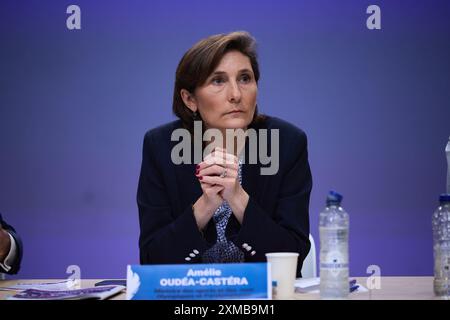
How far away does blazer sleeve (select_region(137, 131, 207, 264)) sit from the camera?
7.58 feet

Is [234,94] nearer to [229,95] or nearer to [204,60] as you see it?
[229,95]

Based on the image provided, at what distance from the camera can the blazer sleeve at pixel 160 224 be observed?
7.58ft

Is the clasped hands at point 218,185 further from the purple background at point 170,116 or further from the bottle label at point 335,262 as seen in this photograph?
the purple background at point 170,116

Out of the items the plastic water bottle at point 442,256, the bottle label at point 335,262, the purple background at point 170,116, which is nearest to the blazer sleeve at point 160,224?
the bottle label at point 335,262

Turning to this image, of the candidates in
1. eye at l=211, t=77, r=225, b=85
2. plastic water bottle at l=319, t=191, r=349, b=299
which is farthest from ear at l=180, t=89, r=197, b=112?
plastic water bottle at l=319, t=191, r=349, b=299

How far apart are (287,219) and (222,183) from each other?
1.08 ft

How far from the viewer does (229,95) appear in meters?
2.57

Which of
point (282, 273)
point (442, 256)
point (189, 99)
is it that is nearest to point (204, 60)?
point (189, 99)

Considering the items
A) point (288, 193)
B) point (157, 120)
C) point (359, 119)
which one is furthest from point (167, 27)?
point (288, 193)

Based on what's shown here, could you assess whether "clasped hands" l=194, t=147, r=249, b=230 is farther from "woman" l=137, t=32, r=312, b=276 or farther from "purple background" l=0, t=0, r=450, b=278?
"purple background" l=0, t=0, r=450, b=278

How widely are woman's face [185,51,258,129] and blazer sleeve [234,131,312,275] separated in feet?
0.83

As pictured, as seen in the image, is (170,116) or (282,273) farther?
(170,116)

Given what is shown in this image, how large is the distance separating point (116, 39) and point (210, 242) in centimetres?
177

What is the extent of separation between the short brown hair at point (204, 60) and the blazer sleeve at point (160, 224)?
0.19m
